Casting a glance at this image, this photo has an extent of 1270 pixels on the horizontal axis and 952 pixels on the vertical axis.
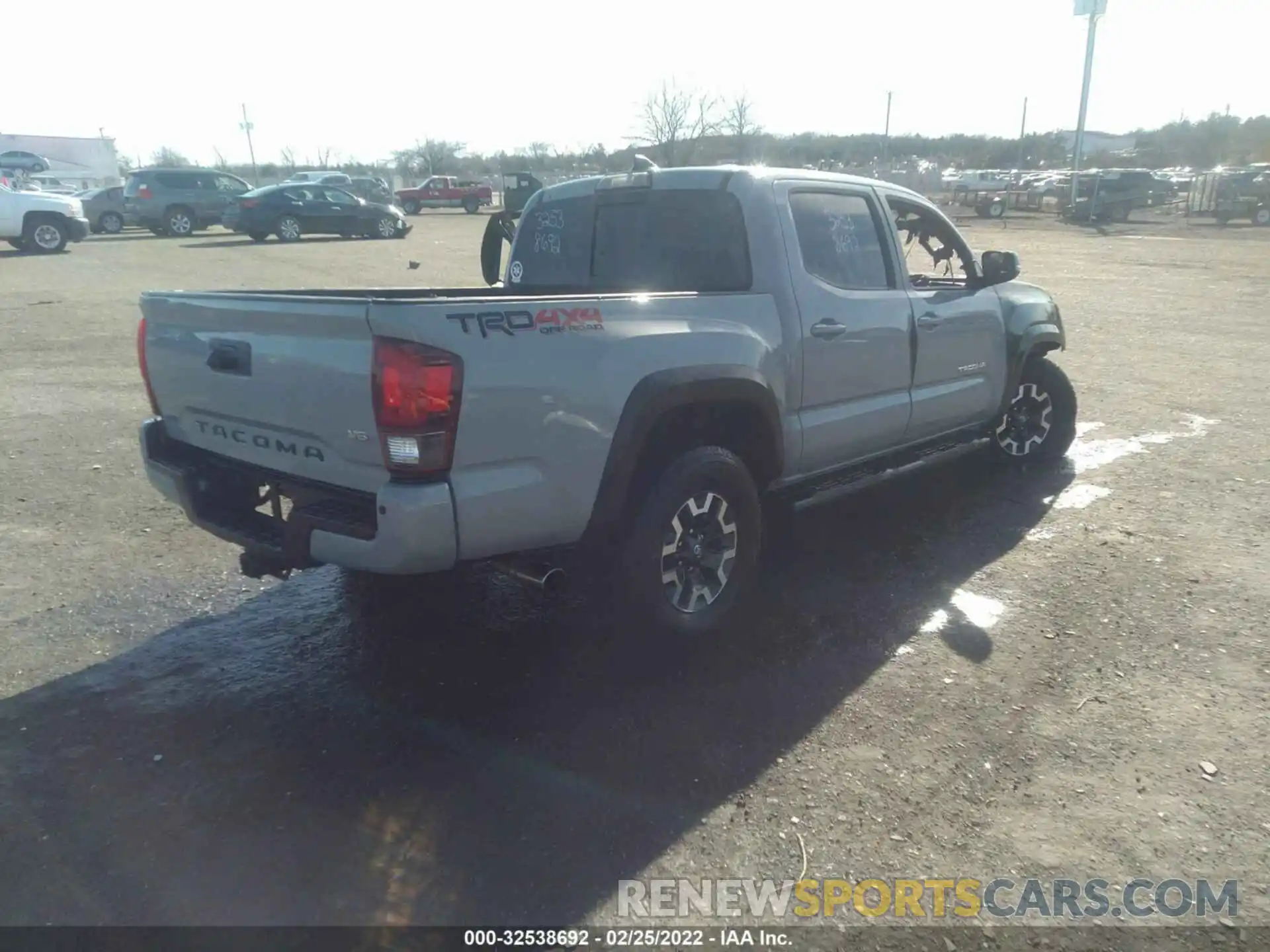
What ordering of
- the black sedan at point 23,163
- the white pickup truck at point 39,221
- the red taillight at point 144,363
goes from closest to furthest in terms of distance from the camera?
the red taillight at point 144,363 < the white pickup truck at point 39,221 < the black sedan at point 23,163

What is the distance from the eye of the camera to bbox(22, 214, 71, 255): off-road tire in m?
21.0

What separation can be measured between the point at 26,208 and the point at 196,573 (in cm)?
2060

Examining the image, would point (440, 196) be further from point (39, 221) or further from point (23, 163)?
point (39, 221)

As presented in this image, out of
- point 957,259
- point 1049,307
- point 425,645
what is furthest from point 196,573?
point 1049,307

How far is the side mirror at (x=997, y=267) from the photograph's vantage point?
547 centimetres

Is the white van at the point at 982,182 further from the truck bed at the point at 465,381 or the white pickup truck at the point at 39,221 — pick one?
the truck bed at the point at 465,381

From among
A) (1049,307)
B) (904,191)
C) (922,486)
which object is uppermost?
(904,191)

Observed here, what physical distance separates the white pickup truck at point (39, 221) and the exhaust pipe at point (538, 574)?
2251cm

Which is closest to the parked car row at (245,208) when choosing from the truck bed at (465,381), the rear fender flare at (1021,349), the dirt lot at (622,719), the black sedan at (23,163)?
the dirt lot at (622,719)

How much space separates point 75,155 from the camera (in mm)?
52875

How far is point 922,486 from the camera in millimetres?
6277

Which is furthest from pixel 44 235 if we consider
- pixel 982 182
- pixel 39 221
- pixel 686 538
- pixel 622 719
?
pixel 982 182

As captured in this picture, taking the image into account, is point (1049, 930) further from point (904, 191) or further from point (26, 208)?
point (26, 208)

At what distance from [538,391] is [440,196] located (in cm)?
4442
